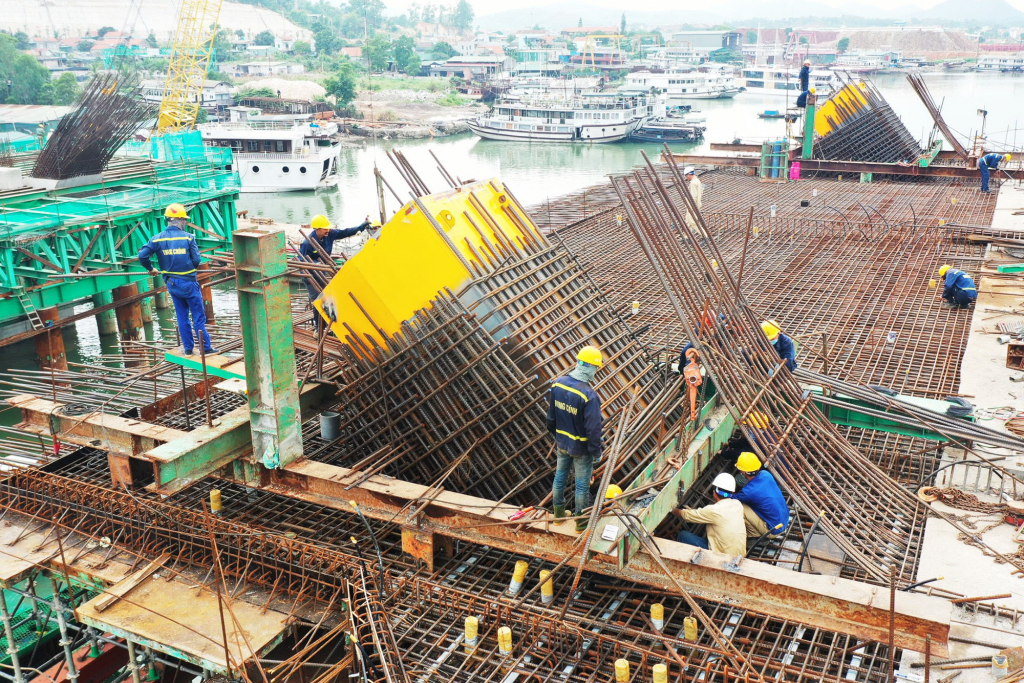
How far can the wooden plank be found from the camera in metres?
6.26

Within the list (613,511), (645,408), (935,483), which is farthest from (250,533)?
(935,483)

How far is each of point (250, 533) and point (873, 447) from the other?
20.2 ft

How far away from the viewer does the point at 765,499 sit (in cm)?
644

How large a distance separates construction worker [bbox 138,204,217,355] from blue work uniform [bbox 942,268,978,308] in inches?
423

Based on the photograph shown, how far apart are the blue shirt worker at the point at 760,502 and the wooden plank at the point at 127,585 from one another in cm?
458

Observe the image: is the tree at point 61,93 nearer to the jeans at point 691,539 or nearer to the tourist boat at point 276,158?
the tourist boat at point 276,158

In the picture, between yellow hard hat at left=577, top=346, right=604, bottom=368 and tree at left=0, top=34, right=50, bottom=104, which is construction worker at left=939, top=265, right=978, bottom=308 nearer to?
yellow hard hat at left=577, top=346, right=604, bottom=368

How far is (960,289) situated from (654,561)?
9.33m

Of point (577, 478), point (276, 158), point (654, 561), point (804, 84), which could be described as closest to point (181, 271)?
point (577, 478)

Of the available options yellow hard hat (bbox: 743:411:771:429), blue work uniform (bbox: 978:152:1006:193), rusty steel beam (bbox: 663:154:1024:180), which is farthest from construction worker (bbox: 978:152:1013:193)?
yellow hard hat (bbox: 743:411:771:429)

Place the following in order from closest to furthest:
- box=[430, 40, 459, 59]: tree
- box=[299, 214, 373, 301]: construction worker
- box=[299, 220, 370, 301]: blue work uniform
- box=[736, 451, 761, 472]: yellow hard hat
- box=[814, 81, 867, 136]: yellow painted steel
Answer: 1. box=[736, 451, 761, 472]: yellow hard hat
2. box=[299, 214, 373, 301]: construction worker
3. box=[299, 220, 370, 301]: blue work uniform
4. box=[814, 81, 867, 136]: yellow painted steel
5. box=[430, 40, 459, 59]: tree

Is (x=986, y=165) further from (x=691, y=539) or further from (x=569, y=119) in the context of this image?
(x=569, y=119)

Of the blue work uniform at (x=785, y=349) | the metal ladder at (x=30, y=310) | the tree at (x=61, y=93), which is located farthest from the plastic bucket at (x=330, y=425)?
the tree at (x=61, y=93)

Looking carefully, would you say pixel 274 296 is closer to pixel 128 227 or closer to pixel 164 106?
pixel 128 227
